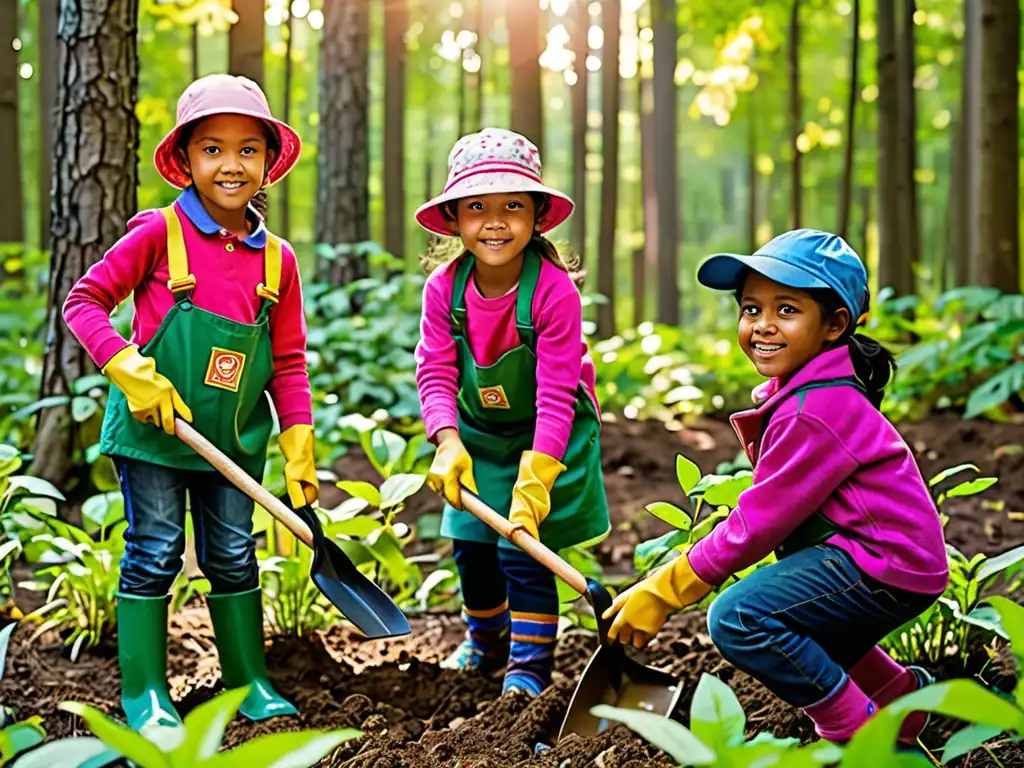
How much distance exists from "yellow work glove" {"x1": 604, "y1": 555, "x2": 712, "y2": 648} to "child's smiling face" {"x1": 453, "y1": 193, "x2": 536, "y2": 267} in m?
1.01

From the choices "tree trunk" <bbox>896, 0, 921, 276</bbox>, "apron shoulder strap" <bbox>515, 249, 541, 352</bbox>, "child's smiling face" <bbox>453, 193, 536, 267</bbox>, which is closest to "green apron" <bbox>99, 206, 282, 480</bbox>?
"child's smiling face" <bbox>453, 193, 536, 267</bbox>

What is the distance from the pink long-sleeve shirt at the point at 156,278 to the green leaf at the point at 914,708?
6.70ft

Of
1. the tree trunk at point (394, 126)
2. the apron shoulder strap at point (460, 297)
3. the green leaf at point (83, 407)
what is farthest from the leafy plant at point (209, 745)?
the tree trunk at point (394, 126)

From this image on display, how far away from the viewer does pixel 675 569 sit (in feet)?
8.35

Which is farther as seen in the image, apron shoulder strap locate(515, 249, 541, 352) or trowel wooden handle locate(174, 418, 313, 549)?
apron shoulder strap locate(515, 249, 541, 352)

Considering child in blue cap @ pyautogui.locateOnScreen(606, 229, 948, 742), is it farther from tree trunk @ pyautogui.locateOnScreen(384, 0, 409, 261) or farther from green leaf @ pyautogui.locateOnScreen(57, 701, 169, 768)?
tree trunk @ pyautogui.locateOnScreen(384, 0, 409, 261)

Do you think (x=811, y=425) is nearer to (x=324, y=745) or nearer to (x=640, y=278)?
(x=324, y=745)

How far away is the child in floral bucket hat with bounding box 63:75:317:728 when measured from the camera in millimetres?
2936

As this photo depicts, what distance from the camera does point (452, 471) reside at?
3.12m

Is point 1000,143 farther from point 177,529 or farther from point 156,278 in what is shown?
point 177,529

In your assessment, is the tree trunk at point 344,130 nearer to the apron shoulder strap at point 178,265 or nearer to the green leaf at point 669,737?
the apron shoulder strap at point 178,265

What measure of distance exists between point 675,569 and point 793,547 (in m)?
0.26

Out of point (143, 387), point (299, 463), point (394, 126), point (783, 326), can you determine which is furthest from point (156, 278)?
point (394, 126)

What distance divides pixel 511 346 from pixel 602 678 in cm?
95
